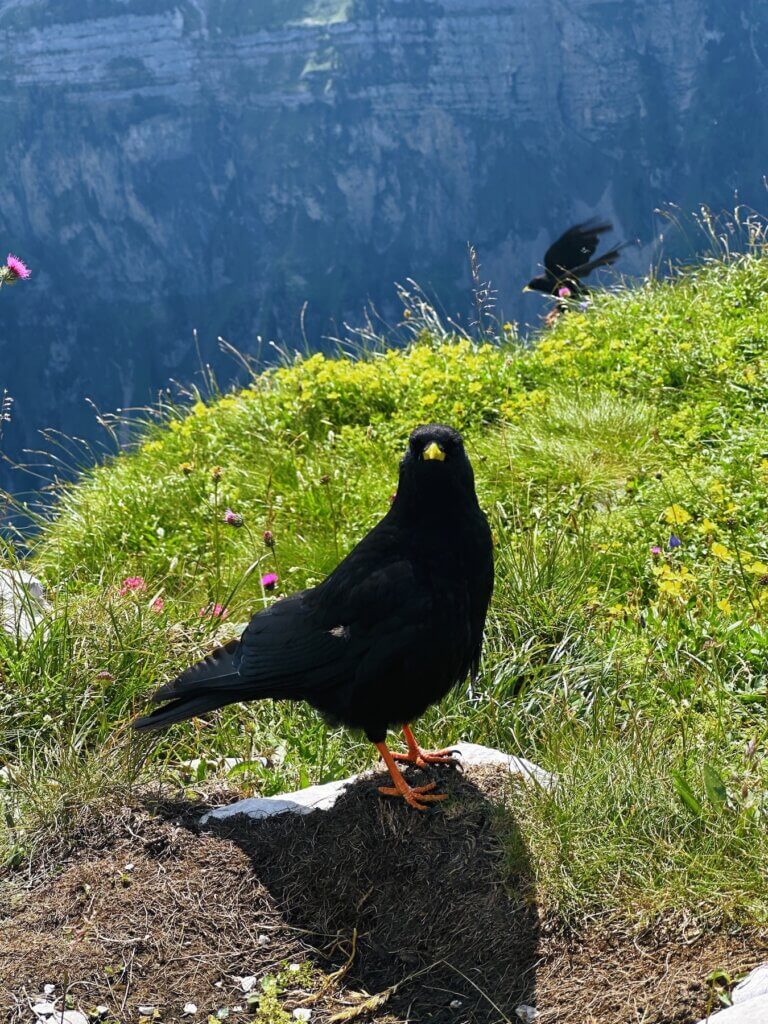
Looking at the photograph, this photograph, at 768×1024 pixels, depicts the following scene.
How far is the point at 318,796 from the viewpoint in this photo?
3.46 meters

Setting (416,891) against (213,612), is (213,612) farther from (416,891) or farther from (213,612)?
(416,891)

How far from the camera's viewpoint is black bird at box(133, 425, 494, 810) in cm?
320

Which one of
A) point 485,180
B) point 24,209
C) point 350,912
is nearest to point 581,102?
point 485,180

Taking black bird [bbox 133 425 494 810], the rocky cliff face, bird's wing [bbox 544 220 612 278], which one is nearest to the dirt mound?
black bird [bbox 133 425 494 810]

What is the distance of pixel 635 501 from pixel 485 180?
86.6 meters

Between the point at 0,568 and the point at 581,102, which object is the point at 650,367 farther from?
the point at 581,102

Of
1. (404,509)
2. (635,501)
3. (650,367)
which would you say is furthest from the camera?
(650,367)

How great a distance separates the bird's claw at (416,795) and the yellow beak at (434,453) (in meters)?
1.05

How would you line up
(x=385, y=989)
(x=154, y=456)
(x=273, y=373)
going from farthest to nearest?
(x=273, y=373)
(x=154, y=456)
(x=385, y=989)

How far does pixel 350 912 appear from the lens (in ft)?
9.87

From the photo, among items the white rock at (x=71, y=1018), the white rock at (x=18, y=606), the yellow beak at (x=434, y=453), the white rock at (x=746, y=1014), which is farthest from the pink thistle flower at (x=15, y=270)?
the white rock at (x=746, y=1014)

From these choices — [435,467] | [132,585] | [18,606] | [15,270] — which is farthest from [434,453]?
Answer: [18,606]

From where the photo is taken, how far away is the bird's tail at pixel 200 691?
3379 millimetres

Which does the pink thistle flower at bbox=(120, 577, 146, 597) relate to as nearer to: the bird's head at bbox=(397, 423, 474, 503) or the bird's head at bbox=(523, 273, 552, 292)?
the bird's head at bbox=(397, 423, 474, 503)
